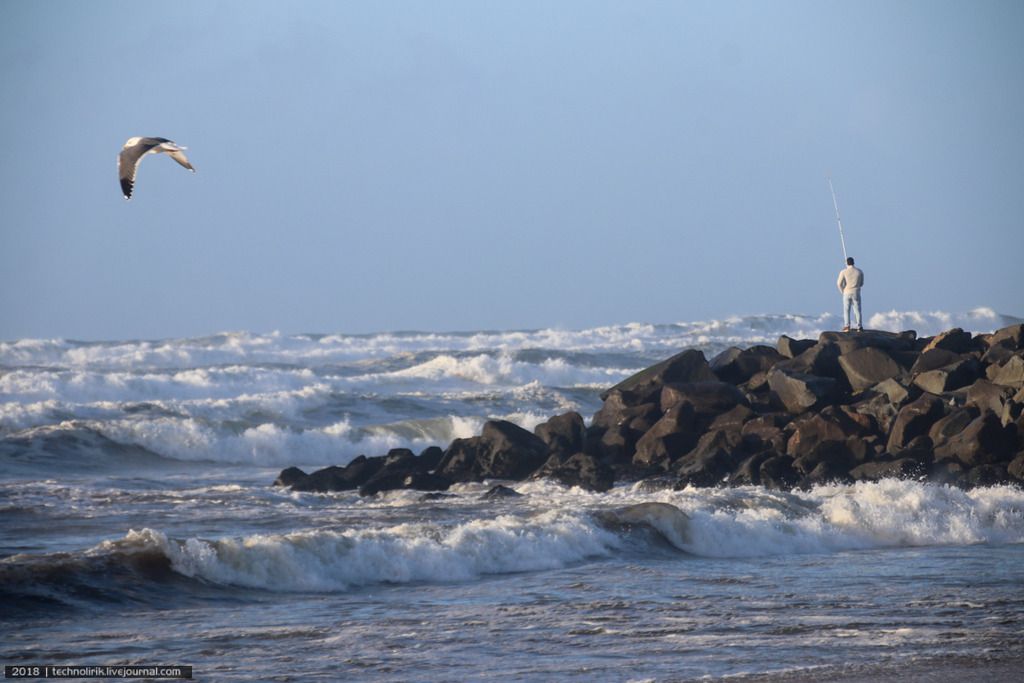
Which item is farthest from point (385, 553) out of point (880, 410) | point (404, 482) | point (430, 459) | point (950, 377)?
point (950, 377)

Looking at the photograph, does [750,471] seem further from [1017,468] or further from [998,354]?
[998,354]

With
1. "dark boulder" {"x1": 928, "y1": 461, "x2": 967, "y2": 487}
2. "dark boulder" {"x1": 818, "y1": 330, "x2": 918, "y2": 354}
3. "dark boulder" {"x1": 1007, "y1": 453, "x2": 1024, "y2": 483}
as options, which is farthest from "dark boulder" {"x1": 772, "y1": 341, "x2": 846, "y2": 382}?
"dark boulder" {"x1": 1007, "y1": 453, "x2": 1024, "y2": 483}

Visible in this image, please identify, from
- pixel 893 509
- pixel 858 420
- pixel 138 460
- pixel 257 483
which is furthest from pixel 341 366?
pixel 893 509

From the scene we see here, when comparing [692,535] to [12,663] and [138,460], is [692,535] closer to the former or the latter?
[12,663]

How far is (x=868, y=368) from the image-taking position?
18.8 meters

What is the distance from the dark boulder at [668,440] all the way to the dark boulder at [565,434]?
88 centimetres

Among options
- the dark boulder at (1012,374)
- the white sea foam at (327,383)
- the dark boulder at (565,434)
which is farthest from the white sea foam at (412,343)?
the dark boulder at (1012,374)

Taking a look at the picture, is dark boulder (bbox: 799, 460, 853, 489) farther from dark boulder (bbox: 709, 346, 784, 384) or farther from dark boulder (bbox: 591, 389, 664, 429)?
dark boulder (bbox: 709, 346, 784, 384)

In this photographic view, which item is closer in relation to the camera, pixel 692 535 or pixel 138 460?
pixel 692 535

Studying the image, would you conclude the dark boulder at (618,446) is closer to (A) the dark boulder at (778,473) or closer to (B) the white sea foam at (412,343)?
(A) the dark boulder at (778,473)

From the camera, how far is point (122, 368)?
45.6m

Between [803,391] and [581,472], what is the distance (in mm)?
3262

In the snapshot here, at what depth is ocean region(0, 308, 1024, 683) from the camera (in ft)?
28.9

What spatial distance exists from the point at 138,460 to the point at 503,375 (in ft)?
60.0
